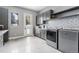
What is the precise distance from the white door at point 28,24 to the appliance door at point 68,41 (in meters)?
4.27

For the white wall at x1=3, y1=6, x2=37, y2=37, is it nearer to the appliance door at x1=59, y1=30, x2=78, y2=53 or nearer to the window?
the window

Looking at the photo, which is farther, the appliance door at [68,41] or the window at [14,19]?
the window at [14,19]

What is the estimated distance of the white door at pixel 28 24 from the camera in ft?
20.2

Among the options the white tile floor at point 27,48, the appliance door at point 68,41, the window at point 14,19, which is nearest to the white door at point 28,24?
the window at point 14,19

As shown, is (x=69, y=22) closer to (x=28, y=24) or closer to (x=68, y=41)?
(x=68, y=41)

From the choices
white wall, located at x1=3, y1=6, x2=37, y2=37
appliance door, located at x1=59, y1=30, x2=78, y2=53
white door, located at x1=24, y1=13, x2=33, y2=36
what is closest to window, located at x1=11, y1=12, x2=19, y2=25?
white wall, located at x1=3, y1=6, x2=37, y2=37

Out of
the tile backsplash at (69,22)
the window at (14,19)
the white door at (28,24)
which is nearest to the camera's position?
the tile backsplash at (69,22)

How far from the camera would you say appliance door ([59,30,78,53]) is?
1.99 m

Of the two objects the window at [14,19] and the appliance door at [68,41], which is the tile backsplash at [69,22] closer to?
the appliance door at [68,41]

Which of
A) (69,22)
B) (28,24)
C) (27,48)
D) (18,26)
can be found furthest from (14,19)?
(69,22)

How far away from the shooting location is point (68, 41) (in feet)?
7.24

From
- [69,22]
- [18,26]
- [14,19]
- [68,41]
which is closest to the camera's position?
[68,41]

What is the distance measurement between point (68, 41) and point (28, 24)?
4.83 m
